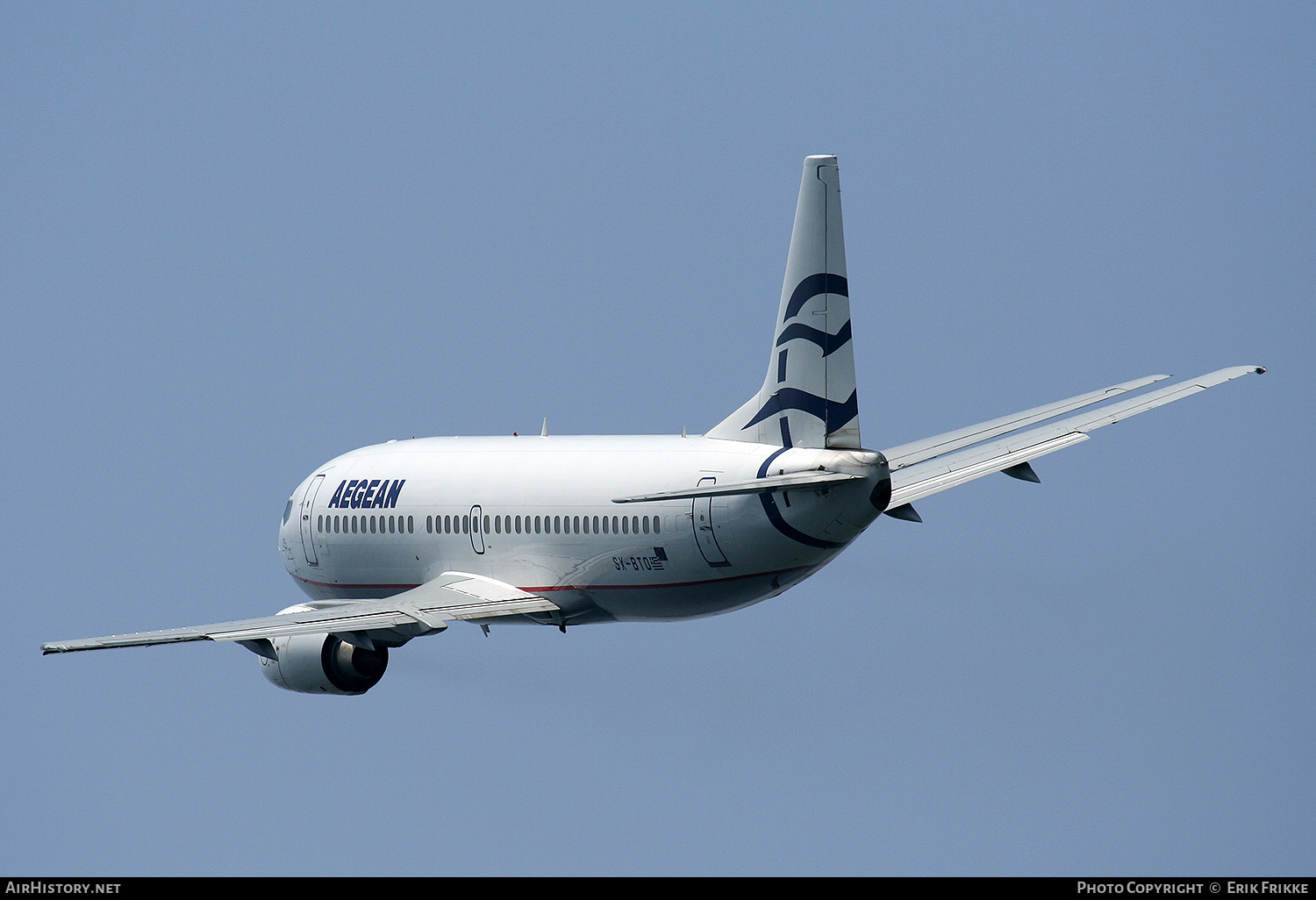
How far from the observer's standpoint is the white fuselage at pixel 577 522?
1105 inches

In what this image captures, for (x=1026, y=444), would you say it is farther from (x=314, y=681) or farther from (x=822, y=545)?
(x=314, y=681)

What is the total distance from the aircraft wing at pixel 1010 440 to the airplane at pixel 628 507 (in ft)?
0.18

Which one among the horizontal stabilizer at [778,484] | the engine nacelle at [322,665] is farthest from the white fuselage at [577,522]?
the engine nacelle at [322,665]

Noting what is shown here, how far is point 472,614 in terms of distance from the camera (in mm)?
30625

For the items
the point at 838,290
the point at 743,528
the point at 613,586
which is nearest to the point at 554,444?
the point at 613,586

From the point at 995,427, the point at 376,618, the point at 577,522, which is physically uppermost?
the point at 995,427

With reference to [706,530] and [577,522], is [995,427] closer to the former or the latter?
[706,530]

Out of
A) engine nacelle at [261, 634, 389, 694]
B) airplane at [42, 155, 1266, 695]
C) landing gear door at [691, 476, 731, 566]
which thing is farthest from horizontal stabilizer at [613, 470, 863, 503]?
engine nacelle at [261, 634, 389, 694]

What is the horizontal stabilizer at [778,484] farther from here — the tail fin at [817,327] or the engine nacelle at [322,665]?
the engine nacelle at [322,665]

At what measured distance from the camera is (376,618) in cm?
2880

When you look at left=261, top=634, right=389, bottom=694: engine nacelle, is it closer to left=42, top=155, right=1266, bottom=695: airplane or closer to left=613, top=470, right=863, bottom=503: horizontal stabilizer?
left=42, top=155, right=1266, bottom=695: airplane

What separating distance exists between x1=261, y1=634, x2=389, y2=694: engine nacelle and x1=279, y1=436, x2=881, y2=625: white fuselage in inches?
114

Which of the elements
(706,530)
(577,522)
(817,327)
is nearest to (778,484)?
(706,530)

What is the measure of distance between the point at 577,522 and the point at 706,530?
A: 3.46 m
